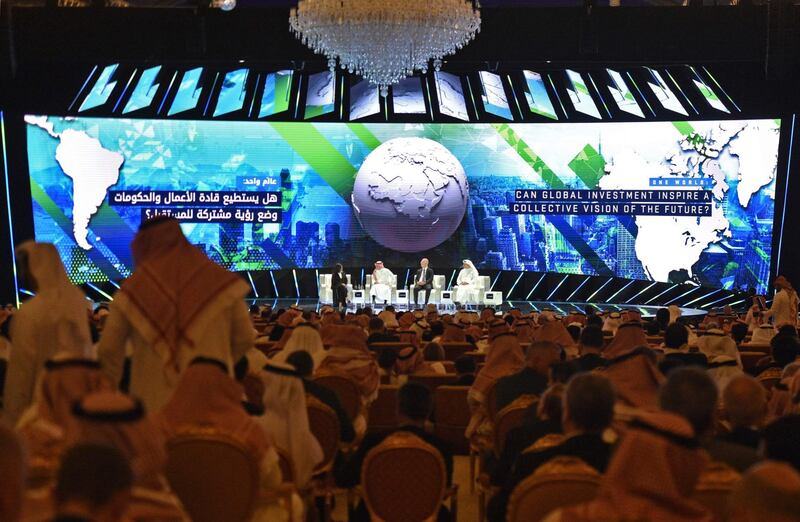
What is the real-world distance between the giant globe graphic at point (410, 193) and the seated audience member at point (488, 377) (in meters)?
13.5

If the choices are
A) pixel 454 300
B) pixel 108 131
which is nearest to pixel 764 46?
pixel 454 300

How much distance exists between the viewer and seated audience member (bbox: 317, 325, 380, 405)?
6102mm

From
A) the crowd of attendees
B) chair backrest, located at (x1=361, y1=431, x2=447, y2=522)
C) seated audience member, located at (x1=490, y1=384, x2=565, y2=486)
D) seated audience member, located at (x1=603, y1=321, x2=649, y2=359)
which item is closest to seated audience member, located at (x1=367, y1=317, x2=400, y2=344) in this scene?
the crowd of attendees

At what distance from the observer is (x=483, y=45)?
589 inches

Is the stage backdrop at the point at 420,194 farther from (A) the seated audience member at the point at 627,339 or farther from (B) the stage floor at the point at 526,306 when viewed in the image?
(A) the seated audience member at the point at 627,339

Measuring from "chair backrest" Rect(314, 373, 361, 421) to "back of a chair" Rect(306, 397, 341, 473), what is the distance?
3.45ft

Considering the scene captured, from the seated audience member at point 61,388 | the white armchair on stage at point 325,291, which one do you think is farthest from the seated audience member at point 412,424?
the white armchair on stage at point 325,291

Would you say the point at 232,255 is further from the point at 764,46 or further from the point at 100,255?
the point at 764,46

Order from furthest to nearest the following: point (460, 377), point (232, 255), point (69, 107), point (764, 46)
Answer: point (232, 255) < point (69, 107) < point (764, 46) < point (460, 377)

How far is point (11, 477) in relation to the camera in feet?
6.69

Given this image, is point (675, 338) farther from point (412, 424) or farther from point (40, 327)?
point (40, 327)

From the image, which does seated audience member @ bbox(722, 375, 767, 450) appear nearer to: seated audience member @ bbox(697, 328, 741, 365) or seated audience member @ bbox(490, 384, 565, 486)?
seated audience member @ bbox(490, 384, 565, 486)

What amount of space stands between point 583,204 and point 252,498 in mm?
16807

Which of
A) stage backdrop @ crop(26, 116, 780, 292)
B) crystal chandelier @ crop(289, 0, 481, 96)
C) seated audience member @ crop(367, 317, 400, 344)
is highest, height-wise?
crystal chandelier @ crop(289, 0, 481, 96)
